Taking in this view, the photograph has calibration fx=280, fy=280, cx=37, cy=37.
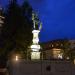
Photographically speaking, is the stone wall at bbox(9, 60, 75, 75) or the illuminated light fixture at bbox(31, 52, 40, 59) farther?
the illuminated light fixture at bbox(31, 52, 40, 59)

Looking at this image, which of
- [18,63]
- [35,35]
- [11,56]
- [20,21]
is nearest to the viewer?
[18,63]

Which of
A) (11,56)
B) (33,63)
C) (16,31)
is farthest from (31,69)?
(16,31)

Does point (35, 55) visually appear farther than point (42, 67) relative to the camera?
Yes

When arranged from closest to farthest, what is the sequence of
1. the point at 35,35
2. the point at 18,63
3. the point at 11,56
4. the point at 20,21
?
the point at 18,63, the point at 11,56, the point at 20,21, the point at 35,35

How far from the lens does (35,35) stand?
32750 mm

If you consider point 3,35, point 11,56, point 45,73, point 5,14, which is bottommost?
point 45,73

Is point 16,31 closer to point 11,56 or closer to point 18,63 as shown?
point 11,56

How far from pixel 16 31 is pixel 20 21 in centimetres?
123

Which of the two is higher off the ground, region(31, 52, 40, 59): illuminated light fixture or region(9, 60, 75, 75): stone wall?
region(31, 52, 40, 59): illuminated light fixture

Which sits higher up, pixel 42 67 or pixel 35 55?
pixel 35 55

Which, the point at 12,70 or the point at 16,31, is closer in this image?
the point at 12,70

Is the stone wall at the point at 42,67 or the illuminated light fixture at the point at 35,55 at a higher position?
the illuminated light fixture at the point at 35,55

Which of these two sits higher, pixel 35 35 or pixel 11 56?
pixel 35 35

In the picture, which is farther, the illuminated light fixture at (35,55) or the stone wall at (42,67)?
the illuminated light fixture at (35,55)
